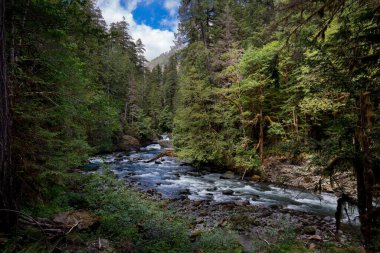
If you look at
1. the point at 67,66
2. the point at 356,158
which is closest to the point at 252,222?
the point at 356,158

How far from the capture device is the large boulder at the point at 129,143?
3083 cm

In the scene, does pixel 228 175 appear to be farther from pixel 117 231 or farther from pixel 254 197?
pixel 117 231

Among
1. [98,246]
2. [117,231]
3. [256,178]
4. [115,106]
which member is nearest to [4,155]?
[98,246]

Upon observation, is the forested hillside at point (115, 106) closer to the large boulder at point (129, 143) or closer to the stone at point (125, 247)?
the stone at point (125, 247)

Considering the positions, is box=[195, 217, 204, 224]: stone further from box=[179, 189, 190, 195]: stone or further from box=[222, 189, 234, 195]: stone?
box=[222, 189, 234, 195]: stone

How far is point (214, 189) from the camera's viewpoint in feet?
44.2

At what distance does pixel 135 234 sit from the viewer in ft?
18.1

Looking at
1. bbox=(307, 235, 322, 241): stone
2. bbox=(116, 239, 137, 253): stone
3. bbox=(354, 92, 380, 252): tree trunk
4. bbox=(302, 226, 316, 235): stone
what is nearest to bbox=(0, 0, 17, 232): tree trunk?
bbox=(116, 239, 137, 253): stone

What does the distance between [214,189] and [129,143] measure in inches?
830

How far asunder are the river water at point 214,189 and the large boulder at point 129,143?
1121cm

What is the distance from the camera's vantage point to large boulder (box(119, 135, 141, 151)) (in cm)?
3083

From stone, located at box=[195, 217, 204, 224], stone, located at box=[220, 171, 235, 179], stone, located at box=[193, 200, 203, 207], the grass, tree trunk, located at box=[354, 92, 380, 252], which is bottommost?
stone, located at box=[193, 200, 203, 207]

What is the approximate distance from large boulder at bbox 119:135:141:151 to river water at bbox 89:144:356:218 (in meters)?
11.2

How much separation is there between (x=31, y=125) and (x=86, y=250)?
3351mm
